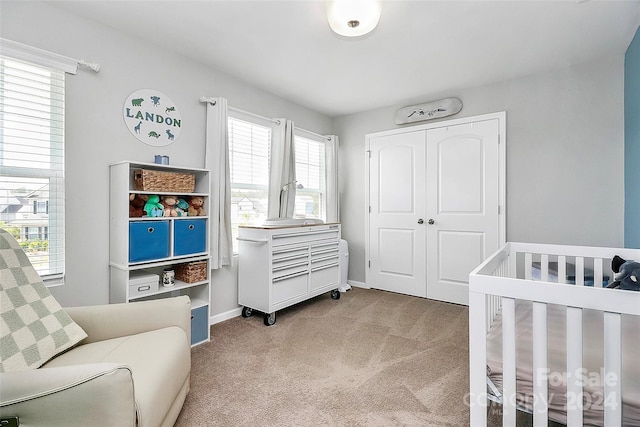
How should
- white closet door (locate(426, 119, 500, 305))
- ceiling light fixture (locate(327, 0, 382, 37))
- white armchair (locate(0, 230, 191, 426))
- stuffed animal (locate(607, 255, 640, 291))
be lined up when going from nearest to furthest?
white armchair (locate(0, 230, 191, 426)), stuffed animal (locate(607, 255, 640, 291)), ceiling light fixture (locate(327, 0, 382, 37)), white closet door (locate(426, 119, 500, 305))

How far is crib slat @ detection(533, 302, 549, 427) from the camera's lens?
1046 mm

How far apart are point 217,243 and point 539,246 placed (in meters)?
2.57

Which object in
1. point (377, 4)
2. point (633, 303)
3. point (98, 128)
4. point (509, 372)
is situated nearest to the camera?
point (633, 303)

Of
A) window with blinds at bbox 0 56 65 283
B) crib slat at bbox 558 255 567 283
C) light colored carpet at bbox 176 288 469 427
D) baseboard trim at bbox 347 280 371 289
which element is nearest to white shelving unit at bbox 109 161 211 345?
window with blinds at bbox 0 56 65 283

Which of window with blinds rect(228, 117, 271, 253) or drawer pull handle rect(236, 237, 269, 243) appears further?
window with blinds rect(228, 117, 271, 253)

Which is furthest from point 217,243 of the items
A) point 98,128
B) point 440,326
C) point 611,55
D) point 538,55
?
point 611,55

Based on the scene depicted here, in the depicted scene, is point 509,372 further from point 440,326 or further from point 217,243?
point 217,243

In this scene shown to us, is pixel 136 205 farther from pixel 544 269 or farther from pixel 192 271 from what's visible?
pixel 544 269

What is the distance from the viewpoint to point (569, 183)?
2.82 metres

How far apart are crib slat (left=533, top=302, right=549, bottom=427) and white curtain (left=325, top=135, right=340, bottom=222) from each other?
3.08m

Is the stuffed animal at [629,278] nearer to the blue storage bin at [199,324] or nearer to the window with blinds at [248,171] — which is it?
the blue storage bin at [199,324]

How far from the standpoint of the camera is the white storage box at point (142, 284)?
2117mm

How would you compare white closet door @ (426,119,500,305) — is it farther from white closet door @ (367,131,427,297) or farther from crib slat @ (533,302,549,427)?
crib slat @ (533,302,549,427)

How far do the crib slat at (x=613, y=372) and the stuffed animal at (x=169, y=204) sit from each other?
2448mm
